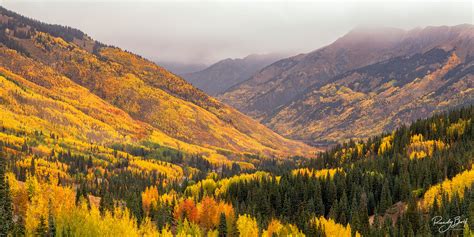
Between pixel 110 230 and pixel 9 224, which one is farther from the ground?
pixel 9 224

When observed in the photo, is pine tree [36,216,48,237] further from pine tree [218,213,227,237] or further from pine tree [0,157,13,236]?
pine tree [218,213,227,237]

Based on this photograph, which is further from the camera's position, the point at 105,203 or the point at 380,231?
the point at 105,203

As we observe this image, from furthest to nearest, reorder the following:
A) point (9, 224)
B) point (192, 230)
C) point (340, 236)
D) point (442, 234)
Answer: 1. point (192, 230)
2. point (340, 236)
3. point (442, 234)
4. point (9, 224)

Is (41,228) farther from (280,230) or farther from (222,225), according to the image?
(280,230)

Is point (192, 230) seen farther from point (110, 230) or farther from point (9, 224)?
point (9, 224)

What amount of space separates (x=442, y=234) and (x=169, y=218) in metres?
101

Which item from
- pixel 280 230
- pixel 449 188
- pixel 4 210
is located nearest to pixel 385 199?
pixel 449 188

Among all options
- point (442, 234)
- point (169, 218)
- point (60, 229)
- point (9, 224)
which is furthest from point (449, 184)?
point (9, 224)

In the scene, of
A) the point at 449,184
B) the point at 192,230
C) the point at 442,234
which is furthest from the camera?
the point at 449,184

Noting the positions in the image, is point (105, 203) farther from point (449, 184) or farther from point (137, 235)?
point (449, 184)

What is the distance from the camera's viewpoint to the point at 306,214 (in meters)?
192
